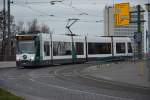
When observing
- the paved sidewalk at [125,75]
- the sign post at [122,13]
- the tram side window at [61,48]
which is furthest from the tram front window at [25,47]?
the sign post at [122,13]

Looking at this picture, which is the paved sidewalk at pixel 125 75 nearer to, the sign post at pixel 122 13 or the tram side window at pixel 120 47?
the tram side window at pixel 120 47

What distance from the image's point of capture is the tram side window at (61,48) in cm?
4653

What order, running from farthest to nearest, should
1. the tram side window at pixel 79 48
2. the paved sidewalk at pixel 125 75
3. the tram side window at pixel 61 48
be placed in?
the tram side window at pixel 79 48
the tram side window at pixel 61 48
the paved sidewalk at pixel 125 75

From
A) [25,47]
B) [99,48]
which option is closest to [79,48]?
[99,48]

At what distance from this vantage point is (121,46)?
58.3 m

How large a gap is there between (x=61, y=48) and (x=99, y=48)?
25.2ft

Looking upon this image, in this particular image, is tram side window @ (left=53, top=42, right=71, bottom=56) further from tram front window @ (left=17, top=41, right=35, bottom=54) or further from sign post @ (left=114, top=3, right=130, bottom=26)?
sign post @ (left=114, top=3, right=130, bottom=26)

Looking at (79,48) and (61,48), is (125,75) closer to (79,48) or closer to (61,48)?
(61,48)

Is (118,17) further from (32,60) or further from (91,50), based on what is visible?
(32,60)

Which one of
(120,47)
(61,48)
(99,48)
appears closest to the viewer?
(61,48)

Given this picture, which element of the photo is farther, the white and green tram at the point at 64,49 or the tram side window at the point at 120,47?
the tram side window at the point at 120,47

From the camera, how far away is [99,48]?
5438cm

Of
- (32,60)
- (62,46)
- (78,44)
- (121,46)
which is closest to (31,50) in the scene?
(32,60)

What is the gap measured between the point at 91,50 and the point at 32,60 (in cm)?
1114
